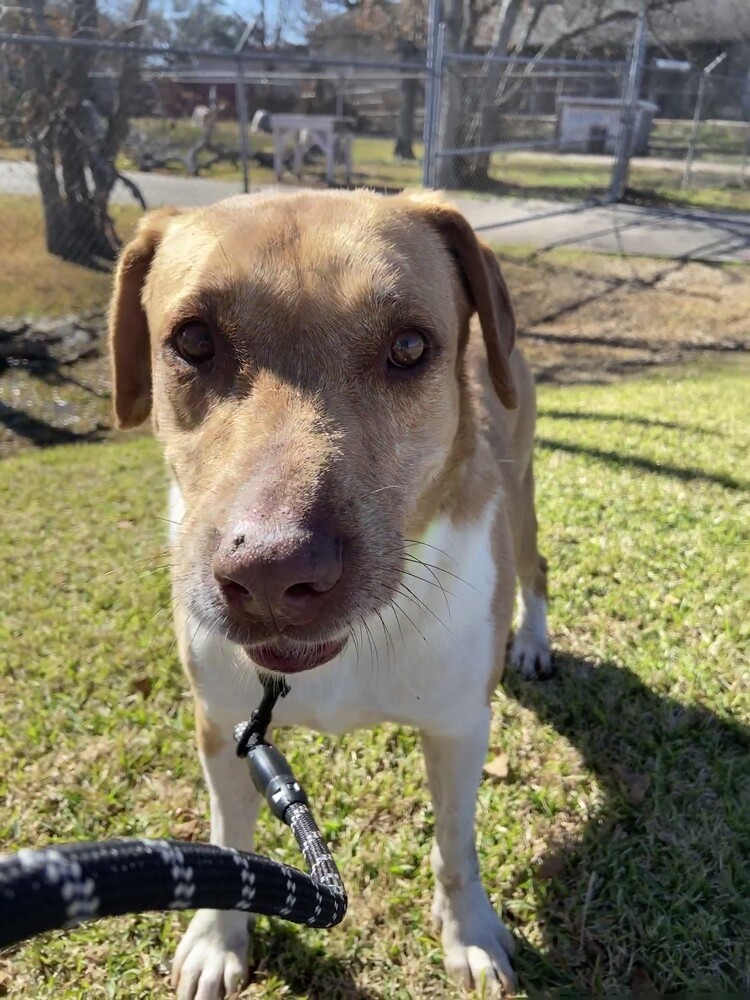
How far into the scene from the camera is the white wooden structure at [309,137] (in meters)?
13.8

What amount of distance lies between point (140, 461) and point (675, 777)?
5.03 m

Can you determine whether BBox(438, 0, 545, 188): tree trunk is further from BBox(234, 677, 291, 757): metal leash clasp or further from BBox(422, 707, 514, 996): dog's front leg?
BBox(234, 677, 291, 757): metal leash clasp

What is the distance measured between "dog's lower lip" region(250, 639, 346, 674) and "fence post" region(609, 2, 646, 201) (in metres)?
17.6

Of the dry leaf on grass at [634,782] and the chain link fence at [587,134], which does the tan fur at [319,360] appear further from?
the chain link fence at [587,134]

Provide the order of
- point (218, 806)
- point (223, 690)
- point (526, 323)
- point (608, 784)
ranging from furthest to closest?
point (526, 323)
point (608, 784)
point (218, 806)
point (223, 690)

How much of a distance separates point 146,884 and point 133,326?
187cm

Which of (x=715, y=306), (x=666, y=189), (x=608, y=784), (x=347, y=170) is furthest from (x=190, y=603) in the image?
(x=666, y=189)

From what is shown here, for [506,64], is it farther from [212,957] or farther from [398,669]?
[212,957]

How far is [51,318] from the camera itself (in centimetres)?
963

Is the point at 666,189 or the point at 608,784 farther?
the point at 666,189

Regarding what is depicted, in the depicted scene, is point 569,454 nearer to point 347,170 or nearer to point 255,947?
point 255,947

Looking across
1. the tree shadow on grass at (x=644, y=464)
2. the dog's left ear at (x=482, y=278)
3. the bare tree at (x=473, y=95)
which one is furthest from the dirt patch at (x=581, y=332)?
the dog's left ear at (x=482, y=278)

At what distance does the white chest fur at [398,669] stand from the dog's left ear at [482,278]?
59 cm

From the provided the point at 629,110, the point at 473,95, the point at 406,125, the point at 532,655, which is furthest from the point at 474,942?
the point at 406,125
